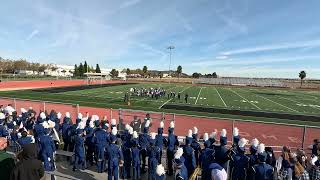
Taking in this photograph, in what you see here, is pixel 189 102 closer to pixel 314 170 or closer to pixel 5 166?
pixel 314 170

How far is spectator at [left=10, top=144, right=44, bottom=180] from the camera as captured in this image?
4.45 meters

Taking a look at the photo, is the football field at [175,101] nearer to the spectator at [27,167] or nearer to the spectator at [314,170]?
the spectator at [314,170]

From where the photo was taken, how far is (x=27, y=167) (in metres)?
4.51

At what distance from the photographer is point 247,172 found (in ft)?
26.6

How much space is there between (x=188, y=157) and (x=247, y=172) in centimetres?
177

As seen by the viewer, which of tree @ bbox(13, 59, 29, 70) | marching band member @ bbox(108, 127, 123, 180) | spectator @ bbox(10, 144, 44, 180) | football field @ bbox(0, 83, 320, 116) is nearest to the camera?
spectator @ bbox(10, 144, 44, 180)

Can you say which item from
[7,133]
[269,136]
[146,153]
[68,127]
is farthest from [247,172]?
[269,136]

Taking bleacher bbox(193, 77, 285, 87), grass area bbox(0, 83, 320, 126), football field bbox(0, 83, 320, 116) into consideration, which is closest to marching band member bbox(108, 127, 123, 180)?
grass area bbox(0, 83, 320, 126)

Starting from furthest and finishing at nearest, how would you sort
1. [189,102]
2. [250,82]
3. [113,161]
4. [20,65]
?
1. [20,65]
2. [250,82]
3. [189,102]
4. [113,161]

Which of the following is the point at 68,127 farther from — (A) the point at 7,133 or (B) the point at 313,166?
(B) the point at 313,166

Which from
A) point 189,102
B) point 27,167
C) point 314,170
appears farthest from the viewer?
Answer: point 189,102

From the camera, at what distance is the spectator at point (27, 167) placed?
4.45 m

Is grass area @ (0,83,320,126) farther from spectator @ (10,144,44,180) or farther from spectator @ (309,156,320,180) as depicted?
spectator @ (10,144,44,180)

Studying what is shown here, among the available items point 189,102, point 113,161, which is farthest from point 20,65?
point 113,161
